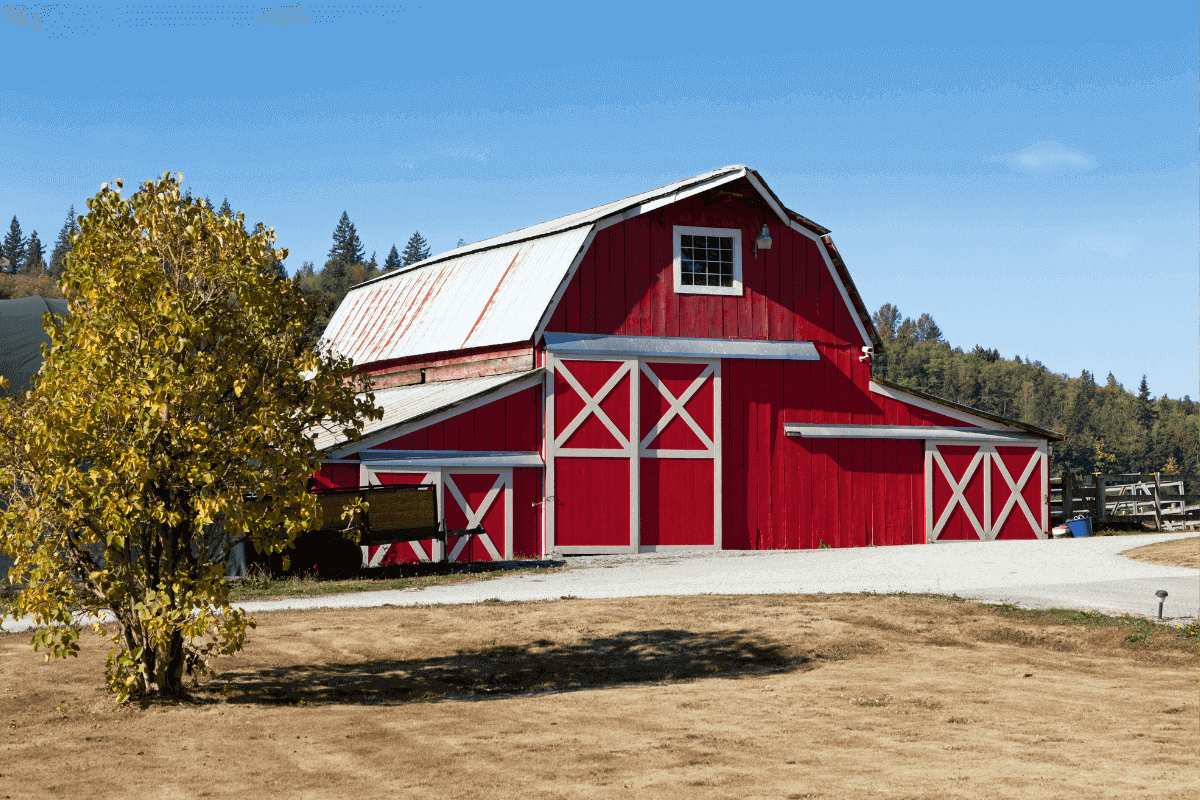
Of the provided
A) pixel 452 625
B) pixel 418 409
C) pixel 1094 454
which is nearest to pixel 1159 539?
pixel 418 409

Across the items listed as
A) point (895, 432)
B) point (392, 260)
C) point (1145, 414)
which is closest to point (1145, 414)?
point (1145, 414)

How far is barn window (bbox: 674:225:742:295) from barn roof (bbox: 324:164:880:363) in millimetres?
1086

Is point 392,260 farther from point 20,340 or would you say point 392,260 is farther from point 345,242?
point 20,340

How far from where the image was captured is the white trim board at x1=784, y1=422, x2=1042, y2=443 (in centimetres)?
2686

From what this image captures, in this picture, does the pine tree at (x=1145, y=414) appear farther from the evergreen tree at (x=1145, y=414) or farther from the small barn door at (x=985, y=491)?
the small barn door at (x=985, y=491)

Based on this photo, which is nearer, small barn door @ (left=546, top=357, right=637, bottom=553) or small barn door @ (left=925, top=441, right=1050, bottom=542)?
small barn door @ (left=546, top=357, right=637, bottom=553)

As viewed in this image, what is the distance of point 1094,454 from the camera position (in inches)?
5773

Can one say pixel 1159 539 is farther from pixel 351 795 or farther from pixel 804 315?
pixel 351 795

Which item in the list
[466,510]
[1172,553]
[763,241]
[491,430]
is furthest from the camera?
[763,241]

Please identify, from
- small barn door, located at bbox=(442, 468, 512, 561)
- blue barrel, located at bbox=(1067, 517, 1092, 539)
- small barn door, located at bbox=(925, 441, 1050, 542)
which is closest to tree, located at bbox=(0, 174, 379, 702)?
small barn door, located at bbox=(442, 468, 512, 561)

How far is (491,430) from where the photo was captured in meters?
24.6

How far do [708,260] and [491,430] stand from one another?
6452 millimetres

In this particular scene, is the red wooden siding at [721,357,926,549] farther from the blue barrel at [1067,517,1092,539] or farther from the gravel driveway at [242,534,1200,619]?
the blue barrel at [1067,517,1092,539]

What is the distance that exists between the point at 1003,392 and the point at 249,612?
184 metres
